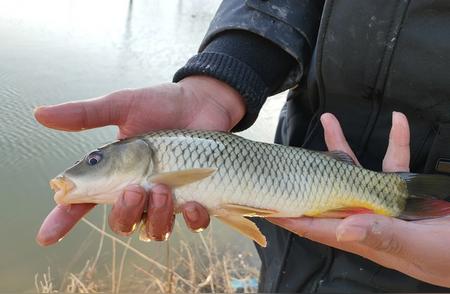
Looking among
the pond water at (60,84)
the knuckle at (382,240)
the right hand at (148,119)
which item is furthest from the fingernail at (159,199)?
the pond water at (60,84)

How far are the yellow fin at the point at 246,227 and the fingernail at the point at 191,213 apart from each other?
0.09 meters

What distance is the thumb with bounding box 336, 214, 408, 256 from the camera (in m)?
1.07

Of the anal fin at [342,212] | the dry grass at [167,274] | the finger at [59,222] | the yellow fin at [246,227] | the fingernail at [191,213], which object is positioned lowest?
the dry grass at [167,274]

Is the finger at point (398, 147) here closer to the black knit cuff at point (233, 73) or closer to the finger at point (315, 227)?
the finger at point (315, 227)

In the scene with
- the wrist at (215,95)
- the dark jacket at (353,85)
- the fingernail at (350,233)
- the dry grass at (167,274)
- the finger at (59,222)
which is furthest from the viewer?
the dry grass at (167,274)

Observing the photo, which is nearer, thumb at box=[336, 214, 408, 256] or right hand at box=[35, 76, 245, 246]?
thumb at box=[336, 214, 408, 256]

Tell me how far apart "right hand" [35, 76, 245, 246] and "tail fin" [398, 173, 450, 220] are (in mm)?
493

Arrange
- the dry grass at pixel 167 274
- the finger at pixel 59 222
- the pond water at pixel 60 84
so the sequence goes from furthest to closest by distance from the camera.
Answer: the pond water at pixel 60 84 < the dry grass at pixel 167 274 < the finger at pixel 59 222

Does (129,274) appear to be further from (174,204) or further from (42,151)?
(174,204)

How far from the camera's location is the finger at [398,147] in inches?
51.0

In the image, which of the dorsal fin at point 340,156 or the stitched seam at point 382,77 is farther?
the dorsal fin at point 340,156

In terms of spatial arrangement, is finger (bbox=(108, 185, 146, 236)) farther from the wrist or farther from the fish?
the wrist

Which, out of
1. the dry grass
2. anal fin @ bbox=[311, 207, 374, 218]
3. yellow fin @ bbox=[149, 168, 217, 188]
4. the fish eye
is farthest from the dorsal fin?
the dry grass

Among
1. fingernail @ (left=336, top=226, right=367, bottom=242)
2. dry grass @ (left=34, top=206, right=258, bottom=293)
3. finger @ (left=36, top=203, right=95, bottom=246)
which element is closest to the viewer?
fingernail @ (left=336, top=226, right=367, bottom=242)
